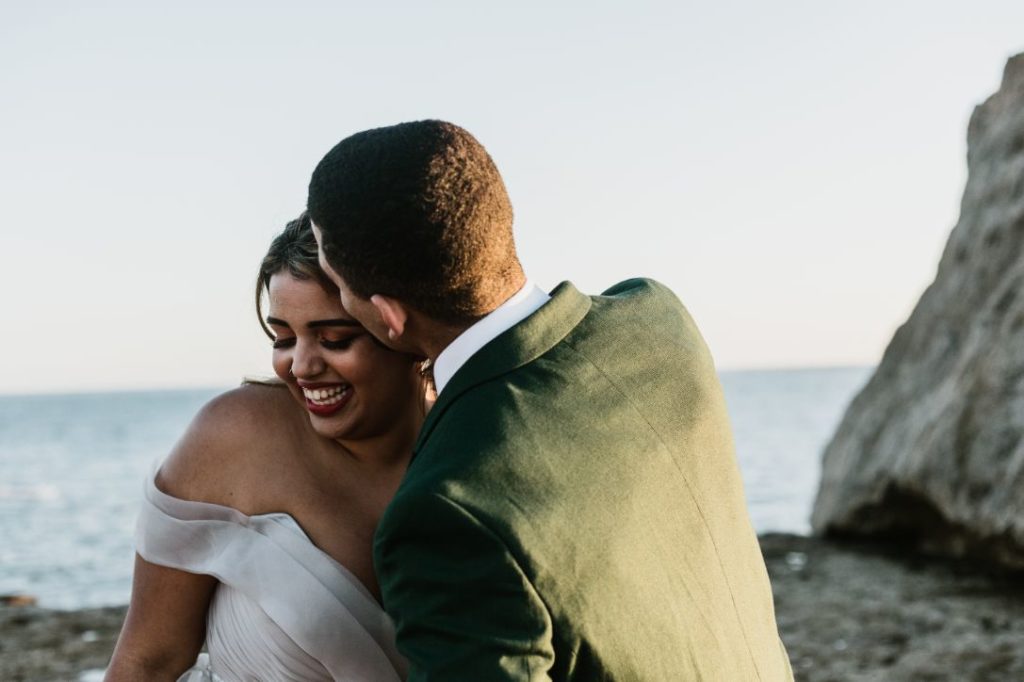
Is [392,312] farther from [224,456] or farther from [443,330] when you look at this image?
[224,456]

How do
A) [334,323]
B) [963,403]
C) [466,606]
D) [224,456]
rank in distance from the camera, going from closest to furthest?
[466,606] → [334,323] → [224,456] → [963,403]

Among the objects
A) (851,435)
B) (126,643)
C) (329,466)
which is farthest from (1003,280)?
(126,643)

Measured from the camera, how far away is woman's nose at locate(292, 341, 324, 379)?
3.28 m

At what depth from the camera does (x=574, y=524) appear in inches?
85.4

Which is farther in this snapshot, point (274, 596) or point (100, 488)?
point (100, 488)

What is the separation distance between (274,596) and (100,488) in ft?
121

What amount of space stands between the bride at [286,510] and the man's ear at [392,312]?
0.82m

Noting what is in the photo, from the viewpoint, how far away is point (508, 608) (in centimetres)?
209

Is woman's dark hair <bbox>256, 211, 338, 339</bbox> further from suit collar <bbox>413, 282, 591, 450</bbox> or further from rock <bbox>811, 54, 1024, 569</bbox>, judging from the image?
rock <bbox>811, 54, 1024, 569</bbox>

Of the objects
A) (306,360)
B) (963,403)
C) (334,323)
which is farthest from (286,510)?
(963,403)

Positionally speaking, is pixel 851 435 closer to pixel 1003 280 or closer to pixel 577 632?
pixel 1003 280

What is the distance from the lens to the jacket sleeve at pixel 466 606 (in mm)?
2055

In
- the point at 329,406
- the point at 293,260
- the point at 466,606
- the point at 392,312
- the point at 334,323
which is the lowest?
the point at 329,406

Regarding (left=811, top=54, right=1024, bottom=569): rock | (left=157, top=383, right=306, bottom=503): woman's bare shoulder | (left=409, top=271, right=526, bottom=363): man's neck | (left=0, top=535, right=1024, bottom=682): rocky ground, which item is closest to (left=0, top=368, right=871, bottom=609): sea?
(left=157, top=383, right=306, bottom=503): woman's bare shoulder
